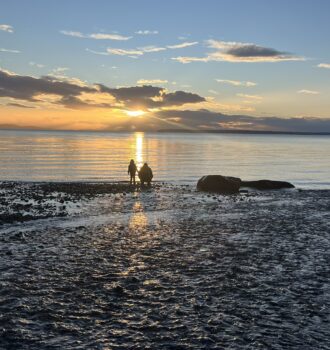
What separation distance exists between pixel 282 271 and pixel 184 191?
27108 mm

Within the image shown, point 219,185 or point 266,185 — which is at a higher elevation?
point 219,185

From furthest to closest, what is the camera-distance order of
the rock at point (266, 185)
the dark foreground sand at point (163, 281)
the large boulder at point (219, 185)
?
the rock at point (266, 185) < the large boulder at point (219, 185) < the dark foreground sand at point (163, 281)

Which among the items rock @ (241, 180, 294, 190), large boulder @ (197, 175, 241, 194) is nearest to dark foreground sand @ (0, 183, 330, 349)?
large boulder @ (197, 175, 241, 194)

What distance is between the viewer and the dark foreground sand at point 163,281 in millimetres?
9789

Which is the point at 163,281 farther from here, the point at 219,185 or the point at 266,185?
the point at 266,185

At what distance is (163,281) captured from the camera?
13.5 meters

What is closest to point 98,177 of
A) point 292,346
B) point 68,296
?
point 68,296

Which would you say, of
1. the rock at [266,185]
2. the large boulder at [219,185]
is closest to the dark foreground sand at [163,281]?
the large boulder at [219,185]

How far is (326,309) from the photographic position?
1136 cm

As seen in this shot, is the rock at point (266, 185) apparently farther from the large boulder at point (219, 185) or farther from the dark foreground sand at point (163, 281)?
the dark foreground sand at point (163, 281)

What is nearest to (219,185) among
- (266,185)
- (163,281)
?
(266,185)

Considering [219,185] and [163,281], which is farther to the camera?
[219,185]

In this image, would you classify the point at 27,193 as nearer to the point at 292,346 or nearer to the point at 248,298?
the point at 248,298

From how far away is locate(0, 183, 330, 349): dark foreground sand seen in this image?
979 centimetres
